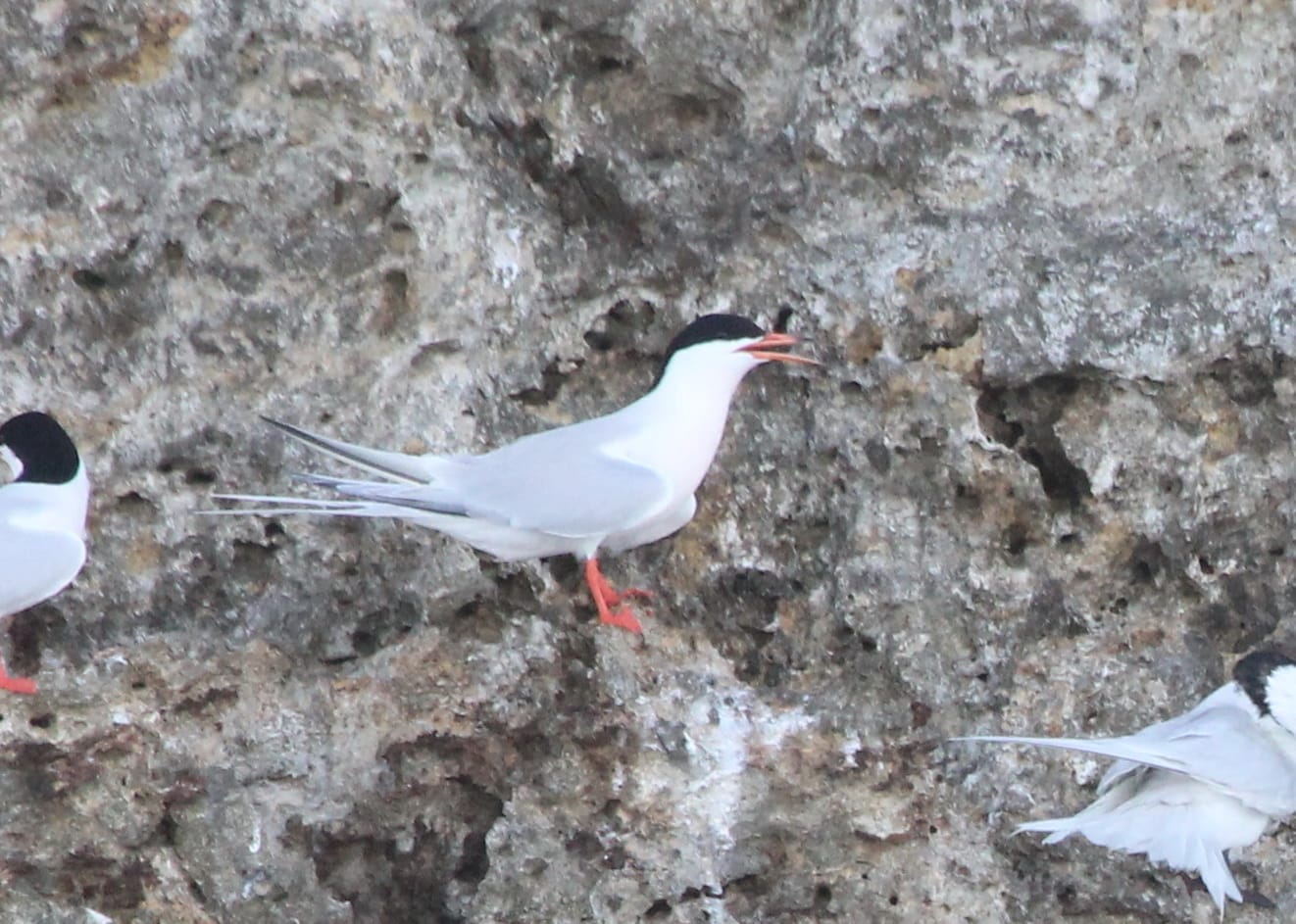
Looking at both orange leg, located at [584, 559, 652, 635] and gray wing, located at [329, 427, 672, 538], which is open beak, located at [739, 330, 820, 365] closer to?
gray wing, located at [329, 427, 672, 538]

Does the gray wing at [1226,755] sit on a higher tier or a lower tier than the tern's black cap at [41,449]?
higher

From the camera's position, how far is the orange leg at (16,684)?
4.12m

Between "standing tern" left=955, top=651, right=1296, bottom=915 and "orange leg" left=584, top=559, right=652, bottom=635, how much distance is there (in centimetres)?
72

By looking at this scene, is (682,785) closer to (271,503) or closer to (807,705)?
(807,705)

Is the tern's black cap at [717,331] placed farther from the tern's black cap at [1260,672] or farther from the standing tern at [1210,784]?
the tern's black cap at [1260,672]

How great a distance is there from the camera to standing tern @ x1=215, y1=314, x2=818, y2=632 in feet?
13.4

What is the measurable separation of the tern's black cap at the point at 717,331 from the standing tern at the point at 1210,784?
86 cm

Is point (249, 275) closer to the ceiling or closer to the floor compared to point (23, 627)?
closer to the ceiling

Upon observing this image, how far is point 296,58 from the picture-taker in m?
4.35

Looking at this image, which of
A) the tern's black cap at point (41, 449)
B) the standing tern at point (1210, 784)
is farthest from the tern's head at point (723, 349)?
the tern's black cap at point (41, 449)

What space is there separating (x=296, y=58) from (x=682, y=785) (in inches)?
61.0

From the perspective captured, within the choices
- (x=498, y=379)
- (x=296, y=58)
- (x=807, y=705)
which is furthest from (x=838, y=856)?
(x=296, y=58)

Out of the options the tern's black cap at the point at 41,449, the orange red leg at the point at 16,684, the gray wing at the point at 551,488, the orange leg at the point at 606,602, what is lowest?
the orange red leg at the point at 16,684

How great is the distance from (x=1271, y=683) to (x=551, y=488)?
132 centimetres
